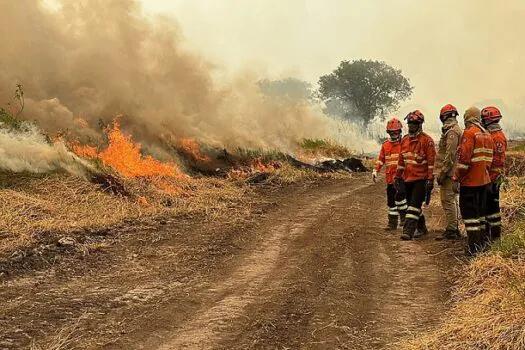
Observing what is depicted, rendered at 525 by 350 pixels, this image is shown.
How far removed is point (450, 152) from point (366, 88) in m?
47.4

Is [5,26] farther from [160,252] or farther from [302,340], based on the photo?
[302,340]

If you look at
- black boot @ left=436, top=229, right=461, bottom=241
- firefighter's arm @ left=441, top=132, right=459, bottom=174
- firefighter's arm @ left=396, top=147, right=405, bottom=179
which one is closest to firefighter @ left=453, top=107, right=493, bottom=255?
firefighter's arm @ left=441, top=132, right=459, bottom=174

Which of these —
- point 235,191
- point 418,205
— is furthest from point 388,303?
point 235,191

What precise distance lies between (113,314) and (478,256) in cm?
457

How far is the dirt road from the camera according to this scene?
4.66 meters

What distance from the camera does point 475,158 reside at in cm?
714

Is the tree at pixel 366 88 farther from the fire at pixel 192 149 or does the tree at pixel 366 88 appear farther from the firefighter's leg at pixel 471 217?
the firefighter's leg at pixel 471 217

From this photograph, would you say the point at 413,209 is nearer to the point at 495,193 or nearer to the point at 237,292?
the point at 495,193

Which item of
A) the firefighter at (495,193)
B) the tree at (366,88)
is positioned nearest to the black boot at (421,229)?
the firefighter at (495,193)

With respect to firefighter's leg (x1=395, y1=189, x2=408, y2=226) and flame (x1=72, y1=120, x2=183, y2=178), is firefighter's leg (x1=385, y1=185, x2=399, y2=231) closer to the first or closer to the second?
firefighter's leg (x1=395, y1=189, x2=408, y2=226)

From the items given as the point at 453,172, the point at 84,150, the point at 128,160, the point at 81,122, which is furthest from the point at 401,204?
the point at 81,122

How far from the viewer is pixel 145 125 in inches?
687

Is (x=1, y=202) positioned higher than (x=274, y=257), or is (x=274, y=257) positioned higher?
(x=1, y=202)

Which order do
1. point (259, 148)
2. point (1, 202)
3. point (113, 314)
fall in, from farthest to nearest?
1. point (259, 148)
2. point (1, 202)
3. point (113, 314)
